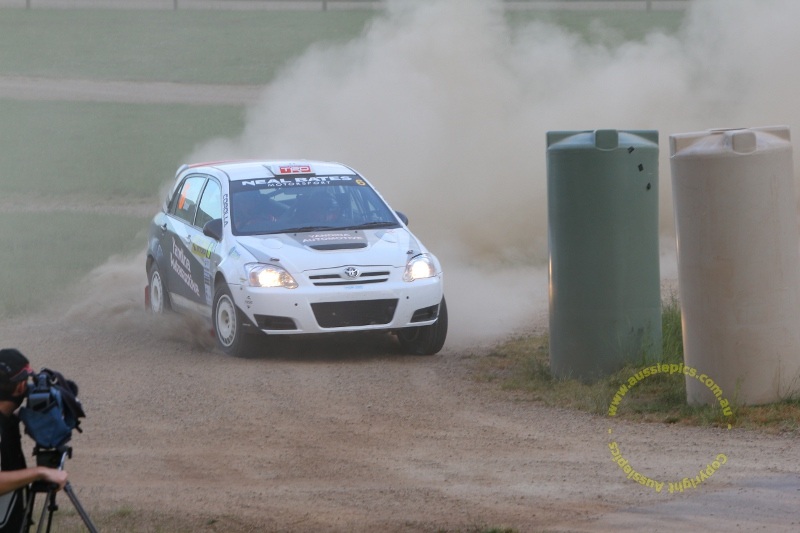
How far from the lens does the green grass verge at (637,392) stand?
882 cm

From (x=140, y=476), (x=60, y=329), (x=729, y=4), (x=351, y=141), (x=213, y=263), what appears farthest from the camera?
(x=729, y=4)

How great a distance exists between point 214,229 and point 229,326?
917 millimetres

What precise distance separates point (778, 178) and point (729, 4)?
48.8ft

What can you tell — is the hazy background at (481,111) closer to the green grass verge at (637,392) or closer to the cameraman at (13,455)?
the green grass verge at (637,392)

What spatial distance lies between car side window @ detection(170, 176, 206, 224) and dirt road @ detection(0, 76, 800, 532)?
153 centimetres

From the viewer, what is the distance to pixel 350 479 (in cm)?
773

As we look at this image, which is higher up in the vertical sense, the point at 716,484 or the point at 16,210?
the point at 16,210

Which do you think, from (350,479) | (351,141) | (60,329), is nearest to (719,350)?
(350,479)

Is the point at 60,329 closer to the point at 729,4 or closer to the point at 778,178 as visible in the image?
the point at 778,178

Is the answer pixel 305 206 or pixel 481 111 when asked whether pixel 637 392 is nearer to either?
pixel 305 206

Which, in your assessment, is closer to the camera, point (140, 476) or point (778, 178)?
point (140, 476)

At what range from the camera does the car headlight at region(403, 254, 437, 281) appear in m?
11.4

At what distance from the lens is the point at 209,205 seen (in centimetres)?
1241

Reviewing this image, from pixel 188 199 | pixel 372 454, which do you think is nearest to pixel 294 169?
pixel 188 199
